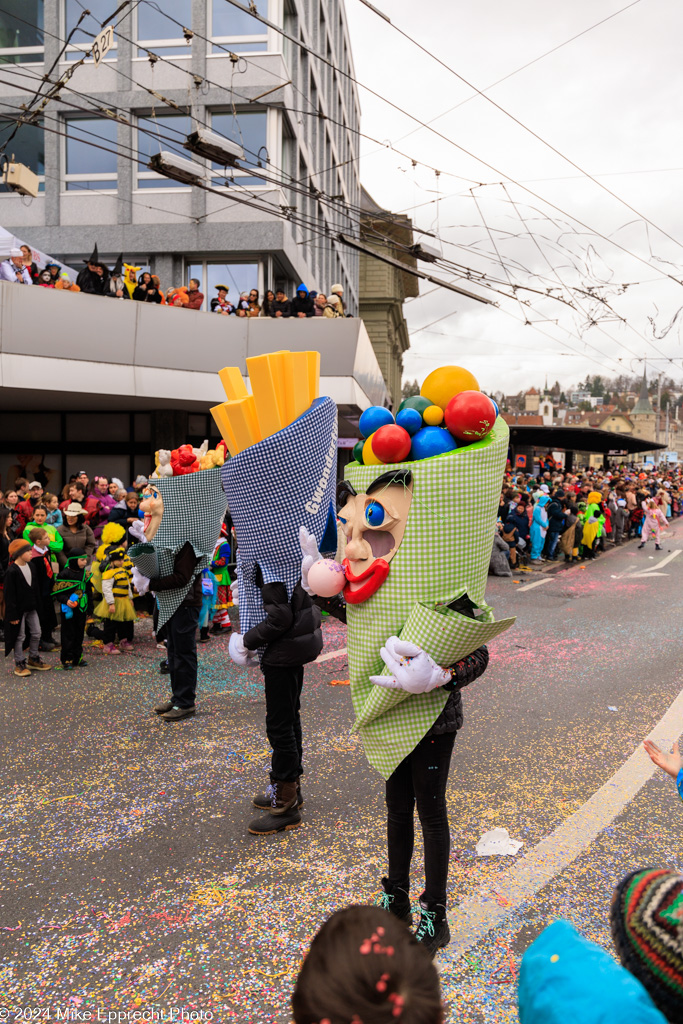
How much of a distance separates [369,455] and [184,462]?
2556 mm

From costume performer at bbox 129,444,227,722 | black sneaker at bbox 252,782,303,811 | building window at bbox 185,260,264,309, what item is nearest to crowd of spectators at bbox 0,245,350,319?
building window at bbox 185,260,264,309

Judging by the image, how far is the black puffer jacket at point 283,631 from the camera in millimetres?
3607

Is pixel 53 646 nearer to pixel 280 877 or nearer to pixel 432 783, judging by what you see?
pixel 280 877

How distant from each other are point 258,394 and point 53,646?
5.09 metres

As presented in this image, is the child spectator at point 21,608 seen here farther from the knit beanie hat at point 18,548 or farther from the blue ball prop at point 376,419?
the blue ball prop at point 376,419

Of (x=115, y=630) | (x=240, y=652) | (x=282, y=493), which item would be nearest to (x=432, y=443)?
(x=282, y=493)

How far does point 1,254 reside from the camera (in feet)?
42.1

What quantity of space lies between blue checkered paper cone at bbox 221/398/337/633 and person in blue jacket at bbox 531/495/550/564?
11661 millimetres

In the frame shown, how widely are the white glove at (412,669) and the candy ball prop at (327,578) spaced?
0.38m

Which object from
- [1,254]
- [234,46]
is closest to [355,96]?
[234,46]

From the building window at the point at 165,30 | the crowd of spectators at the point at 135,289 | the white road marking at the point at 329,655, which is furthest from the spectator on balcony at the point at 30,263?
the white road marking at the point at 329,655

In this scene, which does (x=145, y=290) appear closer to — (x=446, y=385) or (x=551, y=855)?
(x=446, y=385)

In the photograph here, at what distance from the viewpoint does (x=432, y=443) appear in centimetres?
282

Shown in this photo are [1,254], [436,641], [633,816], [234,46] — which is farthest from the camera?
[234,46]
